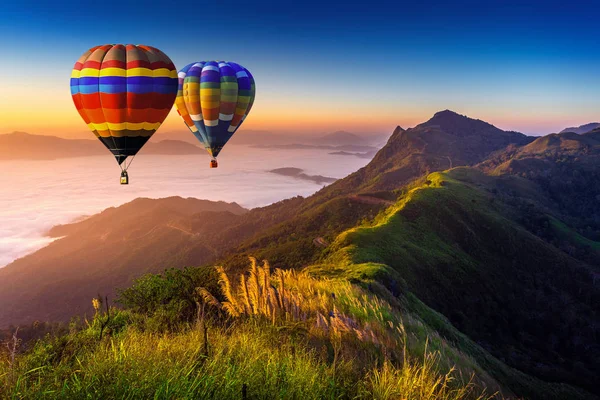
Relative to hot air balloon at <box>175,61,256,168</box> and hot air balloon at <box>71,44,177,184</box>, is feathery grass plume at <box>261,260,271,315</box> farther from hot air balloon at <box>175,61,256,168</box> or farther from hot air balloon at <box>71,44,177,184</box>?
hot air balloon at <box>175,61,256,168</box>

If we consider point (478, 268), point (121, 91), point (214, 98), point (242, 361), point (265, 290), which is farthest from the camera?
point (478, 268)

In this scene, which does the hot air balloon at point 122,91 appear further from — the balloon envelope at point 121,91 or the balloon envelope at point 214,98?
the balloon envelope at point 214,98

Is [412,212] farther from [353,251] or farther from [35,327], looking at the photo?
[35,327]

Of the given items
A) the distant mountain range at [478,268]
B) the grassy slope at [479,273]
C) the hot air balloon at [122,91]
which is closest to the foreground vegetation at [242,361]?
the hot air balloon at [122,91]

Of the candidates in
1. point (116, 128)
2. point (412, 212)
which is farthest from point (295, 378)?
point (412, 212)

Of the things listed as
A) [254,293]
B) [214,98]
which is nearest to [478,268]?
[214,98]

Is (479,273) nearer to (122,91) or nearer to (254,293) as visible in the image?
(122,91)
